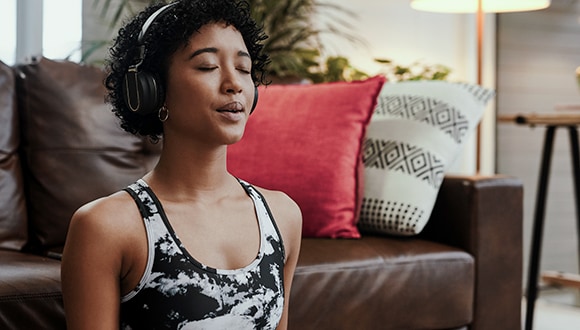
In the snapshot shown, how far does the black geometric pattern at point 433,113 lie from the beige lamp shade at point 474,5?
885mm

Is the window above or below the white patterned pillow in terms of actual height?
above

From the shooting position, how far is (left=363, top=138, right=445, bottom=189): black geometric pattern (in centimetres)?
225

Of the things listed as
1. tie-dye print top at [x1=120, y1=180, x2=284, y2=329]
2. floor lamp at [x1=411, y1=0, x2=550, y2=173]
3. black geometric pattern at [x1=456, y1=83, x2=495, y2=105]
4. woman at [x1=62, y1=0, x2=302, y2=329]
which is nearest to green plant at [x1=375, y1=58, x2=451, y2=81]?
floor lamp at [x1=411, y1=0, x2=550, y2=173]

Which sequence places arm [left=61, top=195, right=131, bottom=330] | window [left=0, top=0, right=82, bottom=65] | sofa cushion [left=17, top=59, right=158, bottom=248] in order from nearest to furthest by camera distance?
arm [left=61, top=195, right=131, bottom=330], sofa cushion [left=17, top=59, right=158, bottom=248], window [left=0, top=0, right=82, bottom=65]

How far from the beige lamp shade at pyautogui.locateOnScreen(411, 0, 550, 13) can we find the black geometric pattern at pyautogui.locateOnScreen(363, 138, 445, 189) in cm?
103

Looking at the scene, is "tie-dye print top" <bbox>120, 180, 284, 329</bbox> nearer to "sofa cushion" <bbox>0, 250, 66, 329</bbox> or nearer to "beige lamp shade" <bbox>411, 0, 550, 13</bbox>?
"sofa cushion" <bbox>0, 250, 66, 329</bbox>

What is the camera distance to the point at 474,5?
127 inches

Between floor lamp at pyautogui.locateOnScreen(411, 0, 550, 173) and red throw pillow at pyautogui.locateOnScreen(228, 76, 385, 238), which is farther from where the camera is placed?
floor lamp at pyautogui.locateOnScreen(411, 0, 550, 173)

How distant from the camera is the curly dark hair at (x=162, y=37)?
1.17 meters

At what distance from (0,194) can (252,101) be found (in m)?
0.98

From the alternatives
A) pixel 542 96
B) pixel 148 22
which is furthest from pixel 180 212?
pixel 542 96

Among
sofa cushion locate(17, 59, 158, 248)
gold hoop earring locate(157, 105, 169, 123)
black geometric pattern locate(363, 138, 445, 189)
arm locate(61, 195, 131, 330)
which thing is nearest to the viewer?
arm locate(61, 195, 131, 330)

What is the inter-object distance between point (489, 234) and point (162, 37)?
1322 millimetres

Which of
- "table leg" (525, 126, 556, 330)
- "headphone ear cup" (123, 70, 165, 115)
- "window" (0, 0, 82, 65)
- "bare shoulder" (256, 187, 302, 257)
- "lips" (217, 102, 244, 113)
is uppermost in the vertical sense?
"window" (0, 0, 82, 65)
